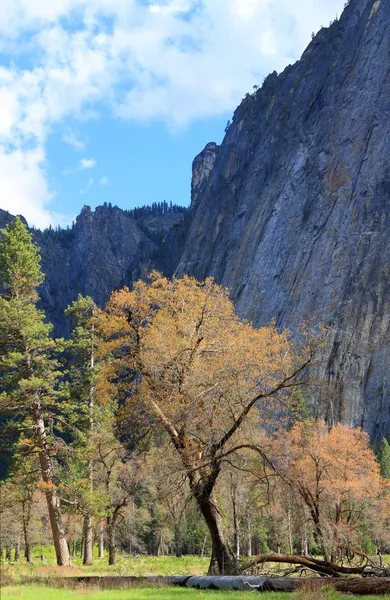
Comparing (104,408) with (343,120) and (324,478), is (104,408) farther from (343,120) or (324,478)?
(343,120)

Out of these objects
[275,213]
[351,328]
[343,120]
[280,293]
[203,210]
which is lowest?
[351,328]

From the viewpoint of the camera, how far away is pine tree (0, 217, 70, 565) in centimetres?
2494

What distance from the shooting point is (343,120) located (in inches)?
4466

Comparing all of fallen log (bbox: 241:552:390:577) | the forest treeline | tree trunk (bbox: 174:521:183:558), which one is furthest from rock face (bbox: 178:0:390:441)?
fallen log (bbox: 241:552:390:577)

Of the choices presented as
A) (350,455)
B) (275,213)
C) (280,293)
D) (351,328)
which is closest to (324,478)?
(350,455)

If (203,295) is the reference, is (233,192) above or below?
above

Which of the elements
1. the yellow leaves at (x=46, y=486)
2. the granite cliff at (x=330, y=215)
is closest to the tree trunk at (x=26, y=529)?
the yellow leaves at (x=46, y=486)

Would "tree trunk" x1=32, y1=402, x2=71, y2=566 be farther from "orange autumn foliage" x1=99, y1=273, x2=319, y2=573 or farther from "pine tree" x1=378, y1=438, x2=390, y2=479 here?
"pine tree" x1=378, y1=438, x2=390, y2=479

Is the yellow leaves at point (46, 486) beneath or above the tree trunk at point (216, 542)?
above

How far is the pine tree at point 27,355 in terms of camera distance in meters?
24.9

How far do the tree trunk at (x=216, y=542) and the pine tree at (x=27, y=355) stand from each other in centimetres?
765

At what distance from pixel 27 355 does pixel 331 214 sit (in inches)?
3461

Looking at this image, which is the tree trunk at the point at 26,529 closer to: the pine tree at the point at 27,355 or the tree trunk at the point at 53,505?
the tree trunk at the point at 53,505

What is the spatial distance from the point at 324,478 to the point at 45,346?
20.9 m
